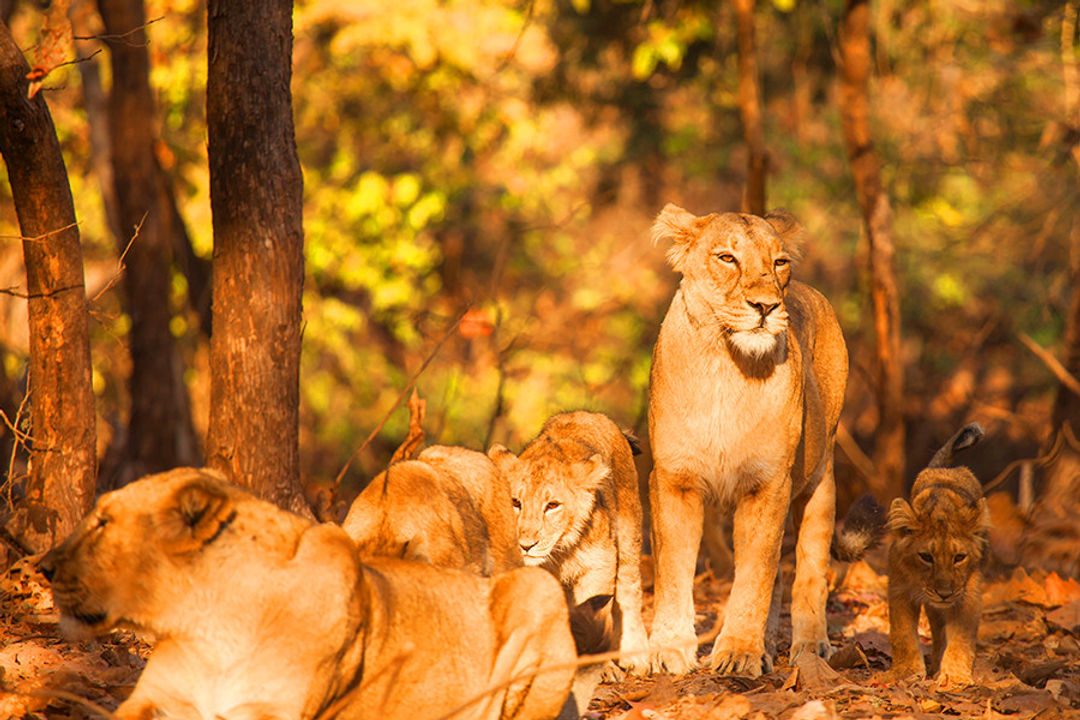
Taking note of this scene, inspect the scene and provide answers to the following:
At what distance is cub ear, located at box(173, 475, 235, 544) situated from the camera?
3.32m

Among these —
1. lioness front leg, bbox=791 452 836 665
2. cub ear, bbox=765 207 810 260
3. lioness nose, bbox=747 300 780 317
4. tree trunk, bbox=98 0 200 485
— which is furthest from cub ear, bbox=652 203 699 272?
Answer: tree trunk, bbox=98 0 200 485

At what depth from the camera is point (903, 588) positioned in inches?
240

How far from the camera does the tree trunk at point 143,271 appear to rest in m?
11.2

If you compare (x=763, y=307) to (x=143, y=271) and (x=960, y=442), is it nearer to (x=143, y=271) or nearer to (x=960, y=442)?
(x=960, y=442)

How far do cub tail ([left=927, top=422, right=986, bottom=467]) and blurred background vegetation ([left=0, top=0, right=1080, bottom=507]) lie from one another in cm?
644

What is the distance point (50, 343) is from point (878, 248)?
768 centimetres

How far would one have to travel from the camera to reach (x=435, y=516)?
480 centimetres

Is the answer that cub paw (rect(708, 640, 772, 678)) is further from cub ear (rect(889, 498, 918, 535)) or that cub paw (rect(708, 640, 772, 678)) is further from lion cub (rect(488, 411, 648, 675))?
cub ear (rect(889, 498, 918, 535))

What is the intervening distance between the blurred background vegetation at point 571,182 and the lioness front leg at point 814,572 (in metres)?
6.73

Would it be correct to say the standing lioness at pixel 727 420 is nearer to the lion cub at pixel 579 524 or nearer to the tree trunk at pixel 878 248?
the lion cub at pixel 579 524

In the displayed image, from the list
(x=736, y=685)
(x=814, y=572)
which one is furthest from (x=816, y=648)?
(x=736, y=685)

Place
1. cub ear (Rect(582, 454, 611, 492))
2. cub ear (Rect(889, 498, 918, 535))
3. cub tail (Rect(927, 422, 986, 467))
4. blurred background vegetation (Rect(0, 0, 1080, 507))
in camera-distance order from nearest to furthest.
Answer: cub ear (Rect(582, 454, 611, 492)), cub ear (Rect(889, 498, 918, 535)), cub tail (Rect(927, 422, 986, 467)), blurred background vegetation (Rect(0, 0, 1080, 507))

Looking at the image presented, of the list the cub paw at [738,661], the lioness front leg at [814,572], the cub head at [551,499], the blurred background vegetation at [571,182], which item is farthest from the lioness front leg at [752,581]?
the blurred background vegetation at [571,182]

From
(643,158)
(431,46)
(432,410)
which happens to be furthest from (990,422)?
(431,46)
